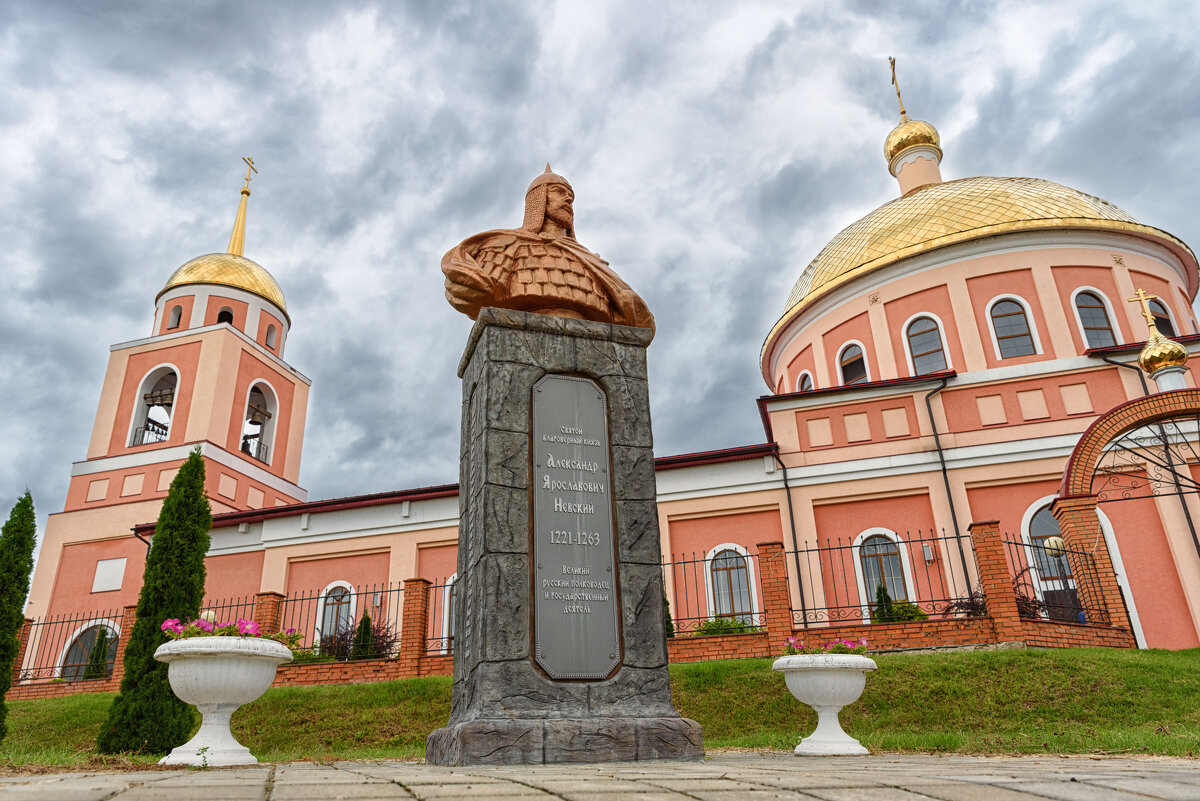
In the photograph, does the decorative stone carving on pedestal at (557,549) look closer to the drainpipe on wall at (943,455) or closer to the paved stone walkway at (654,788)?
the paved stone walkway at (654,788)

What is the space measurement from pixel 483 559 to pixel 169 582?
8627 millimetres

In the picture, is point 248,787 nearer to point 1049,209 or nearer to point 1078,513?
point 1078,513

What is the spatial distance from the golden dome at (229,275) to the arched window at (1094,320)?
78.8 ft

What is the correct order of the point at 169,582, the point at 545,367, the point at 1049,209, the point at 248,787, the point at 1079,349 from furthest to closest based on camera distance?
1. the point at 1049,209
2. the point at 1079,349
3. the point at 169,582
4. the point at 545,367
5. the point at 248,787

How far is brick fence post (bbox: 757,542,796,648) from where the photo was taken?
37.5ft

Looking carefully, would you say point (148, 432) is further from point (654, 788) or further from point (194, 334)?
point (654, 788)

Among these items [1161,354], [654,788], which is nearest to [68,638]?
[654,788]

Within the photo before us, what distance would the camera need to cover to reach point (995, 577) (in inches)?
429

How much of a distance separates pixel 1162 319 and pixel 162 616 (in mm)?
21234

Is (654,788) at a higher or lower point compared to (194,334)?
lower

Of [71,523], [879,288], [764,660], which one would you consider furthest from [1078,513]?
[71,523]

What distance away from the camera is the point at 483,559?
494 cm

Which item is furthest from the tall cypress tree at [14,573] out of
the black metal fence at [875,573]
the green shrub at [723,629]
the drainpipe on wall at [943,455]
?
the drainpipe on wall at [943,455]

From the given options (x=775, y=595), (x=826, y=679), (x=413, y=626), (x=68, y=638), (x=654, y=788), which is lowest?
(x=654, y=788)
